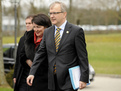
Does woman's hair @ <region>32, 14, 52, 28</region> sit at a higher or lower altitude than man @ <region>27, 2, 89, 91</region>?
higher

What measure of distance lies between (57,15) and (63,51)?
20.1 inches

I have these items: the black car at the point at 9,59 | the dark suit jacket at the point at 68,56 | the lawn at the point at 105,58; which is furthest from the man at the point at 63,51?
the lawn at the point at 105,58

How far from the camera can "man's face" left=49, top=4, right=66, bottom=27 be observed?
437 centimetres

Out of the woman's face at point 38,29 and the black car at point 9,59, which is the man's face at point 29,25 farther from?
the black car at point 9,59

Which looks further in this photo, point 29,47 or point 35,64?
point 29,47

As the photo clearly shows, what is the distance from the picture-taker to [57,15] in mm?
4363

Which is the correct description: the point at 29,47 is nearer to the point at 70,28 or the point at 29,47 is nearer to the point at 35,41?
the point at 35,41

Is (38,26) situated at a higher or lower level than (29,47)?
higher

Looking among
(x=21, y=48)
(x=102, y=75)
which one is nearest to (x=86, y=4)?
(x=102, y=75)

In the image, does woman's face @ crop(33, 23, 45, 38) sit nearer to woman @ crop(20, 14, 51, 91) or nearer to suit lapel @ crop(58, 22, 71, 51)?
woman @ crop(20, 14, 51, 91)

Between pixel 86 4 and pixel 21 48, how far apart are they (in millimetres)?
31602

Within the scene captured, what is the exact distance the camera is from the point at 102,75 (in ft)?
54.6

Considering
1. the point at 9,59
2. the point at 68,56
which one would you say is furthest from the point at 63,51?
the point at 9,59

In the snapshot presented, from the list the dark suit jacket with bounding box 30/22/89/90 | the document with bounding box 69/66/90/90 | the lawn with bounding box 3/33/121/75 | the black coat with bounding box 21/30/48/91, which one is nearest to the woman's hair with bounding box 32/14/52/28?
the black coat with bounding box 21/30/48/91
